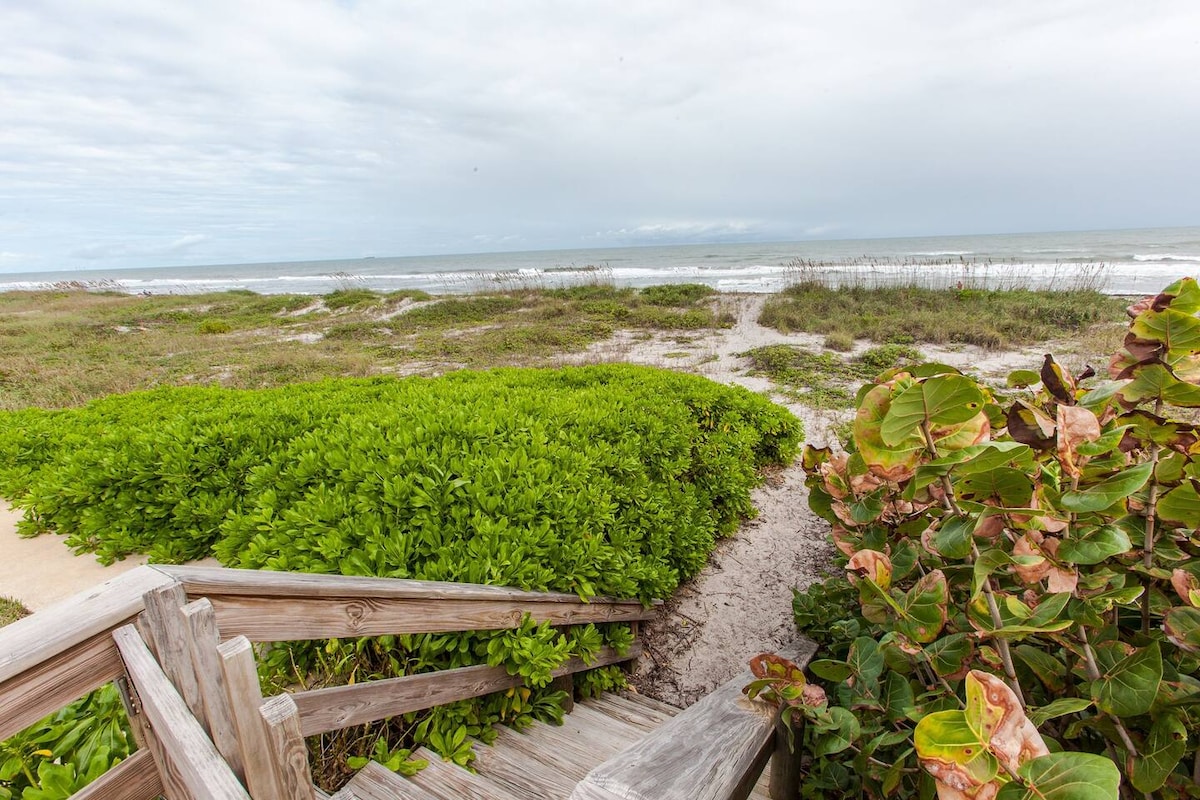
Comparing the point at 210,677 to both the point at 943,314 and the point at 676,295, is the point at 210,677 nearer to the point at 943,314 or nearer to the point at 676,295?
the point at 943,314

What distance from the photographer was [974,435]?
1018 millimetres

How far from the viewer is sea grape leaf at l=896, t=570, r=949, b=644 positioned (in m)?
1.07

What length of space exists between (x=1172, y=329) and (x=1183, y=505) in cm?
36

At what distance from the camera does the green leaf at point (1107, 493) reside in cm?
86

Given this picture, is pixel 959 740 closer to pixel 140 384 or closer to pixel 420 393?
pixel 420 393

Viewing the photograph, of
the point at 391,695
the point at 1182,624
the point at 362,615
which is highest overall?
the point at 1182,624

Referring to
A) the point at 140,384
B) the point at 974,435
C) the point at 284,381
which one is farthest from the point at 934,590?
the point at 140,384

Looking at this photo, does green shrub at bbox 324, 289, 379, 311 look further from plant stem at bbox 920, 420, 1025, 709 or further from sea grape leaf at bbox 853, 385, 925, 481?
plant stem at bbox 920, 420, 1025, 709

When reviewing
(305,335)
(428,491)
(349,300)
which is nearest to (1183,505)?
(428,491)

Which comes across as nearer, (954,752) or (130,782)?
(954,752)

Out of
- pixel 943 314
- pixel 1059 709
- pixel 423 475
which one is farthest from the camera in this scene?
pixel 943 314

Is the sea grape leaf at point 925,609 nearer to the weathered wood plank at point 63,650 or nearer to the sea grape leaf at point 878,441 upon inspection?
the sea grape leaf at point 878,441

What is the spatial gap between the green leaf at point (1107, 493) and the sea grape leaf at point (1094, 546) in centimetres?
9

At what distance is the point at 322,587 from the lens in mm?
Answer: 1524
